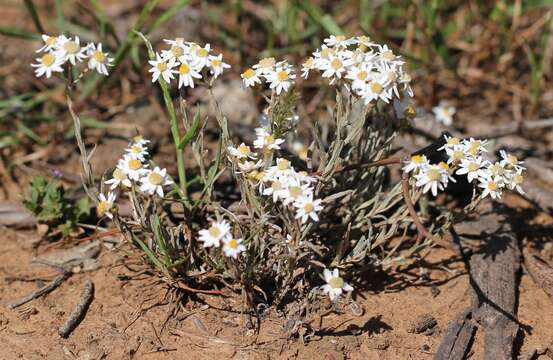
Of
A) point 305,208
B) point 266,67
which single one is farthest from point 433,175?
point 266,67

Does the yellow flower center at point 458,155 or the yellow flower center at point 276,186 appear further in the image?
the yellow flower center at point 458,155

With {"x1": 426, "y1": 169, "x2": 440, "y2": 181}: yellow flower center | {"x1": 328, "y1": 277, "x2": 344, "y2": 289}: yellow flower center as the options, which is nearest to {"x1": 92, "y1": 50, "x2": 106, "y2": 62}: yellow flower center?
{"x1": 328, "y1": 277, "x2": 344, "y2": 289}: yellow flower center

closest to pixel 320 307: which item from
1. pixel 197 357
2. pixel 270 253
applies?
pixel 270 253

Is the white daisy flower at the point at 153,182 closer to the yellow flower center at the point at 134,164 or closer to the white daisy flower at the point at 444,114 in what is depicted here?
the yellow flower center at the point at 134,164

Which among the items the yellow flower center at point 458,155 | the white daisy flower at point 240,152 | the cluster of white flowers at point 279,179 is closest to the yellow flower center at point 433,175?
the yellow flower center at point 458,155

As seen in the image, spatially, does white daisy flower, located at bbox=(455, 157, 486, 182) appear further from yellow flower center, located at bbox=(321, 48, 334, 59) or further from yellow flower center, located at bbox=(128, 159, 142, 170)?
yellow flower center, located at bbox=(128, 159, 142, 170)

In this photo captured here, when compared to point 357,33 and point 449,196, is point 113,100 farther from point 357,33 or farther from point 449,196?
point 449,196

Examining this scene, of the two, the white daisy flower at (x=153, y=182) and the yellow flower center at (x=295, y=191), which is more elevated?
the yellow flower center at (x=295, y=191)
